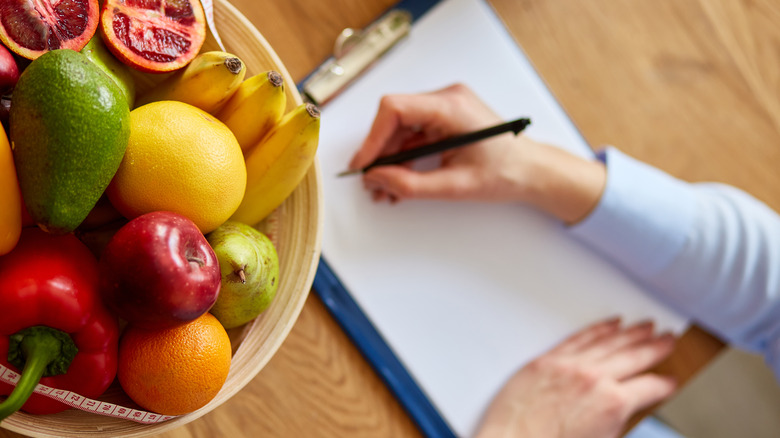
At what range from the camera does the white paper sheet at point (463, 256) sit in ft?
2.13

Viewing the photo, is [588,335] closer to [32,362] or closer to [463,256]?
[463,256]

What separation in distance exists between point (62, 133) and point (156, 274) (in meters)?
0.10

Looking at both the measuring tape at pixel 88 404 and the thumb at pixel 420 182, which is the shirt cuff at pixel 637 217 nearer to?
the thumb at pixel 420 182

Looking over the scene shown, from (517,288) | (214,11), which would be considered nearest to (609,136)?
(517,288)

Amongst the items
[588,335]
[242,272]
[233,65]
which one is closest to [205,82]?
[233,65]

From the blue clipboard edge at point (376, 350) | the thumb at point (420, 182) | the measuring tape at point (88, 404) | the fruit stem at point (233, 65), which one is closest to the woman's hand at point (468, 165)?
the thumb at point (420, 182)

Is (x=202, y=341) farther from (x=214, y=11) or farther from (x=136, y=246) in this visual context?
(x=214, y=11)

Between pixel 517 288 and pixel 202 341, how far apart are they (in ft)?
1.36

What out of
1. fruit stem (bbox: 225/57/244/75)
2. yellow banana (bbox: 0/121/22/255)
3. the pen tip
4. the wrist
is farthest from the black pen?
yellow banana (bbox: 0/121/22/255)

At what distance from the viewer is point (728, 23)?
801 millimetres

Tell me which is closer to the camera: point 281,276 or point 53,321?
point 53,321

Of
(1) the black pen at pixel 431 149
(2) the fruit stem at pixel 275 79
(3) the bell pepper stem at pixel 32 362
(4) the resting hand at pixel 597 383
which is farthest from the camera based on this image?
(4) the resting hand at pixel 597 383

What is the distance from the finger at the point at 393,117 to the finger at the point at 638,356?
0.40m

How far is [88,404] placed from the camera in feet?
1.27
